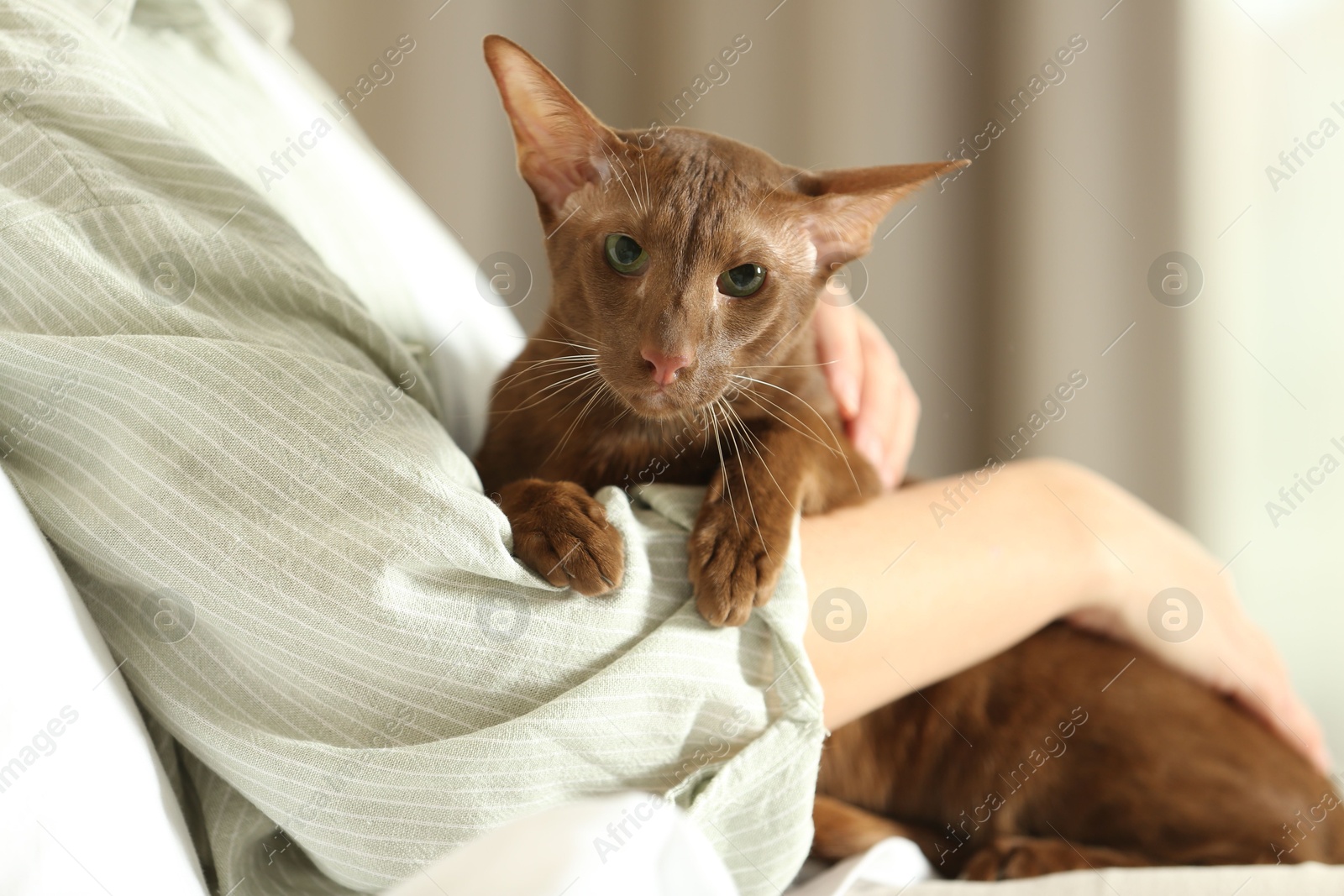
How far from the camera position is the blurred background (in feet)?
5.89

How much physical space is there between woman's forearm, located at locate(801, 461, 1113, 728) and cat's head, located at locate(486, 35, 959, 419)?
0.18m

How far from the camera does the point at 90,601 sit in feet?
2.05

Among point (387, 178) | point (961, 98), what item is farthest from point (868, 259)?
point (387, 178)

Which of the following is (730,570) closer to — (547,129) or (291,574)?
(291,574)

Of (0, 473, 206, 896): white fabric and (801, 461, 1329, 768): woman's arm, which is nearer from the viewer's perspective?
(0, 473, 206, 896): white fabric

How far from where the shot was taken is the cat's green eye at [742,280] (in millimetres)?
762

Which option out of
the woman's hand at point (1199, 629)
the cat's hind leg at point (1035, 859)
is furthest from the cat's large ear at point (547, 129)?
the cat's hind leg at point (1035, 859)

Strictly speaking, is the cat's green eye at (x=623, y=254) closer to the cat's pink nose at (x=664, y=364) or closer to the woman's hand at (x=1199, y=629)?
the cat's pink nose at (x=664, y=364)

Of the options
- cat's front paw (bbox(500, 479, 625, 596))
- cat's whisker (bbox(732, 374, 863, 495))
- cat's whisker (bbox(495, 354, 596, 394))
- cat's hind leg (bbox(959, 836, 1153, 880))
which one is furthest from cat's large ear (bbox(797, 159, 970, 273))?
cat's hind leg (bbox(959, 836, 1153, 880))

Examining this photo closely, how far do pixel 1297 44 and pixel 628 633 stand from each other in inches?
73.7

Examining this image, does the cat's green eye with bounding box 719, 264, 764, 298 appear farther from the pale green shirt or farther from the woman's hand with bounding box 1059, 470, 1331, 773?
the woman's hand with bounding box 1059, 470, 1331, 773

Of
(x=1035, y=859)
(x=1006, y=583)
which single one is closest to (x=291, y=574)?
(x=1006, y=583)

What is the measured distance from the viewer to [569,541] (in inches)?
24.7

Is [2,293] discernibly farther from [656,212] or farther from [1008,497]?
[1008,497]
